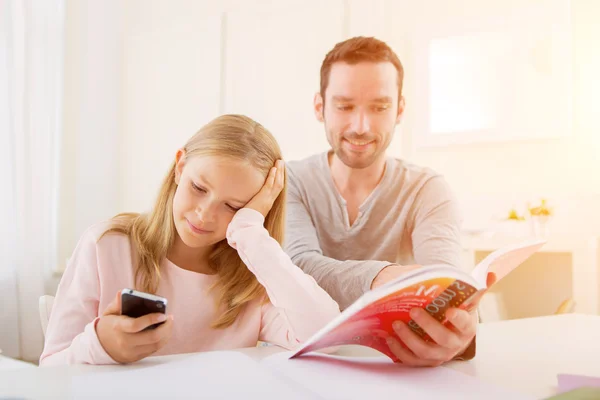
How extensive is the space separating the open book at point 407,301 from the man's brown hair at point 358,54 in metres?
0.91

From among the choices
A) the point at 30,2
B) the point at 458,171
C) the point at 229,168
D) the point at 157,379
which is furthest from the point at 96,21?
the point at 157,379

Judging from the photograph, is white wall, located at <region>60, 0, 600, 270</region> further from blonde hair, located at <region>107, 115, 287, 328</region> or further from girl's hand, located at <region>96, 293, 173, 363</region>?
girl's hand, located at <region>96, 293, 173, 363</region>

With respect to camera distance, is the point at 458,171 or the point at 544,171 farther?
the point at 458,171

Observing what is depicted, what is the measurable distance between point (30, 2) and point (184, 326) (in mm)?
1898

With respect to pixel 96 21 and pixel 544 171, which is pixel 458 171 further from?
pixel 96 21

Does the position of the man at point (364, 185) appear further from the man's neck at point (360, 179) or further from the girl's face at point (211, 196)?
the girl's face at point (211, 196)

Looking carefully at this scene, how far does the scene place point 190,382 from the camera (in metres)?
0.48

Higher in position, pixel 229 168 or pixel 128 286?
pixel 229 168

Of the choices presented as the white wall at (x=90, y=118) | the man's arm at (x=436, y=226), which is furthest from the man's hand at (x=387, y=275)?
the white wall at (x=90, y=118)

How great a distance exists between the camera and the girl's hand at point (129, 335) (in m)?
0.58

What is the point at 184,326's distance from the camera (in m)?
0.94

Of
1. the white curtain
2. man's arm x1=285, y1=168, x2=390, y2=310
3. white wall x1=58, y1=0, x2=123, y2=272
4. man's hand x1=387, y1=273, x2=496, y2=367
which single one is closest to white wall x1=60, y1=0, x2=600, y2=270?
white wall x1=58, y1=0, x2=123, y2=272

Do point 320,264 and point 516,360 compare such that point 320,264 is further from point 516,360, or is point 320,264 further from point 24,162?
point 24,162

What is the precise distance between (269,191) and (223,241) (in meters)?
0.16
